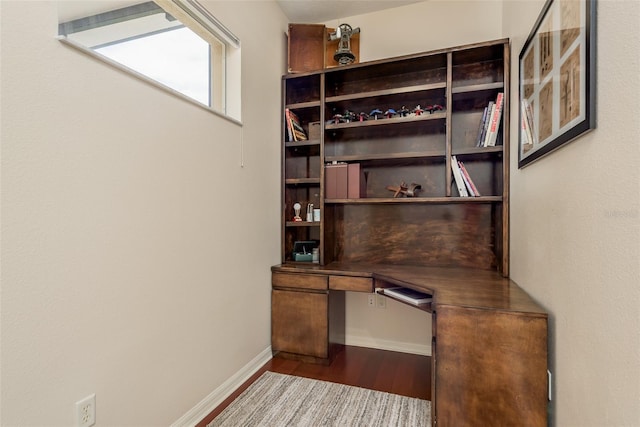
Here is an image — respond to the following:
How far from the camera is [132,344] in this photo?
52.7 inches

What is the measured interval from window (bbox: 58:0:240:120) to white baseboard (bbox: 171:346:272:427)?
169cm

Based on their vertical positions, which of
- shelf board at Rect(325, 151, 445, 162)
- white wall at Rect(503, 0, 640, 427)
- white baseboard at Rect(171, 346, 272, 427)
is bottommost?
white baseboard at Rect(171, 346, 272, 427)

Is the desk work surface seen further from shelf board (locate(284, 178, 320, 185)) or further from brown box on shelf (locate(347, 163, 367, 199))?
shelf board (locate(284, 178, 320, 185))

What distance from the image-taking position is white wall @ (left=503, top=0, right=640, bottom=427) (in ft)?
2.43

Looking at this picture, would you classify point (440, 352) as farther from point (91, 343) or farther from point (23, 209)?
point (23, 209)

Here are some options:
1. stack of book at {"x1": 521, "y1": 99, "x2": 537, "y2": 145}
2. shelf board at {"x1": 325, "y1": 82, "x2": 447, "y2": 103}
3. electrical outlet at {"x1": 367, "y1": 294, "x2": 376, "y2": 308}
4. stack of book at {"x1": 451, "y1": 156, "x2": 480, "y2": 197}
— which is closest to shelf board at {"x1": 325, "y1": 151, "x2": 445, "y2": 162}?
stack of book at {"x1": 451, "y1": 156, "x2": 480, "y2": 197}

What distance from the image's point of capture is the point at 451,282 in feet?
6.23

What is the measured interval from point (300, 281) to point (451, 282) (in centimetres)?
107

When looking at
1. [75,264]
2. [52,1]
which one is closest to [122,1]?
[52,1]

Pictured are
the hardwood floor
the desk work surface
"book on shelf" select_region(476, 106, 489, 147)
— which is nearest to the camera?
the desk work surface

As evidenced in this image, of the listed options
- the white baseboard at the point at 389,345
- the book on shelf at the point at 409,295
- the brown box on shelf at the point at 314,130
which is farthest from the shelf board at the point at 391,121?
the white baseboard at the point at 389,345

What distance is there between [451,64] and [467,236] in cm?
127

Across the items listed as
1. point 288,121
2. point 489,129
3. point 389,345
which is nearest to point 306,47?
point 288,121

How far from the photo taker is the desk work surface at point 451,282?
1.43 m
